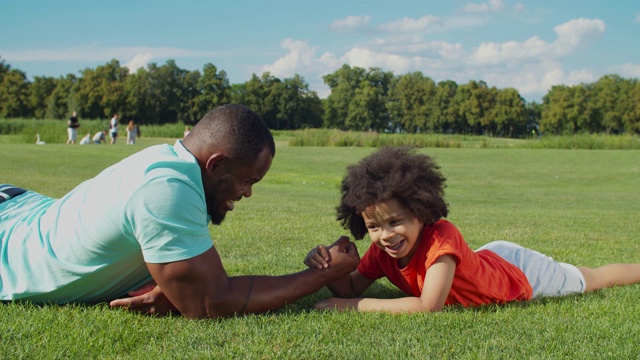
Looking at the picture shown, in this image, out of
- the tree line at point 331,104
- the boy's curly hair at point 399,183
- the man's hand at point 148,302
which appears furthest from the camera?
the tree line at point 331,104

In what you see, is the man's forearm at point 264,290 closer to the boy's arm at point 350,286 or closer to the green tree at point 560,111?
the boy's arm at point 350,286

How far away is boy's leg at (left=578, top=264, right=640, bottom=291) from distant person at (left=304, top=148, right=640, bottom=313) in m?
0.75

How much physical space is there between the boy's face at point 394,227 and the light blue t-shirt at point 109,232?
1197 mm

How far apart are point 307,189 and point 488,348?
1575 cm

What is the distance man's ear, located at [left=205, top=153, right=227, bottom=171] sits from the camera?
11.8 ft

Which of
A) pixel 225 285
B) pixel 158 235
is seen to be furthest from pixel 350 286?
pixel 158 235

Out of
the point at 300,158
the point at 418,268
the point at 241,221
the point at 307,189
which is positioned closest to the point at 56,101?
the point at 300,158

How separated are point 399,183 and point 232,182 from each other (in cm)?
109

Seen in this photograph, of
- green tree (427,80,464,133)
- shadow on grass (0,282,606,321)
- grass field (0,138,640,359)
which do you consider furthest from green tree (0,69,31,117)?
shadow on grass (0,282,606,321)

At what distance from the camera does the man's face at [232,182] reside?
12.1ft

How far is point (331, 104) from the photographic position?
116375 mm

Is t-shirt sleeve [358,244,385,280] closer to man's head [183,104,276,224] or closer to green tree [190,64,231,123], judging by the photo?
man's head [183,104,276,224]

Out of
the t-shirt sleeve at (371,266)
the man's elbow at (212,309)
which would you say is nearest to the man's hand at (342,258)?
the t-shirt sleeve at (371,266)

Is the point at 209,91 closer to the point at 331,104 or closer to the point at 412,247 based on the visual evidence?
the point at 331,104
